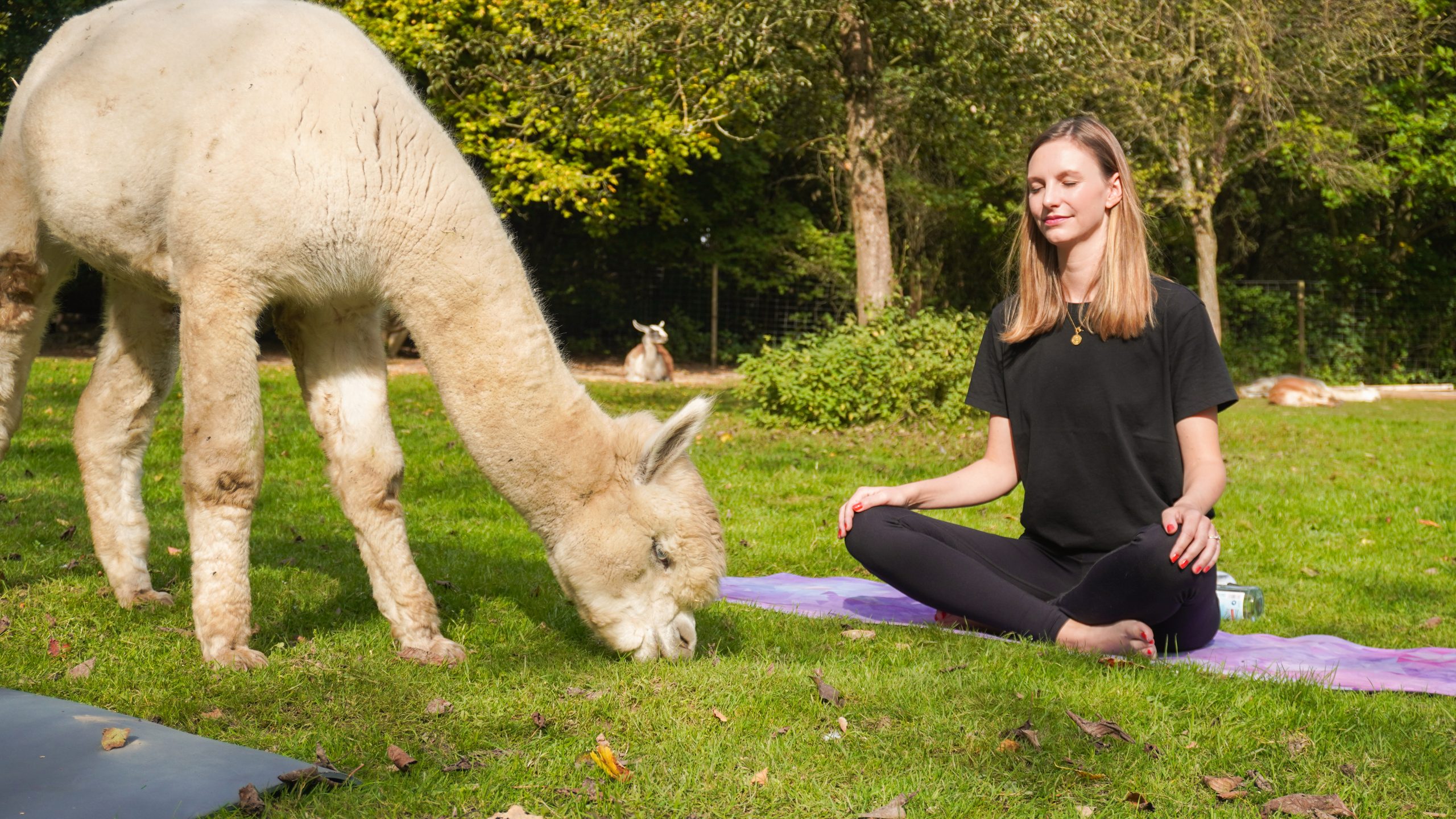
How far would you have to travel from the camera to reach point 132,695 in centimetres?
351

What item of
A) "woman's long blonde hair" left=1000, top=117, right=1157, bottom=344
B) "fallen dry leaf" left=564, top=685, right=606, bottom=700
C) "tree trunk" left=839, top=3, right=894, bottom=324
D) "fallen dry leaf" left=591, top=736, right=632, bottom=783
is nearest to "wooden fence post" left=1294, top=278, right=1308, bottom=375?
"tree trunk" left=839, top=3, right=894, bottom=324

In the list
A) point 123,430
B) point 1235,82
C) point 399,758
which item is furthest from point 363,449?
point 1235,82

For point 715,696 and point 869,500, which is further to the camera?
point 869,500

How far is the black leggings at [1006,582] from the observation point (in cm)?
408

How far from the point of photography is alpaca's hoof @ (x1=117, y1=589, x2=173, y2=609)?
180 inches

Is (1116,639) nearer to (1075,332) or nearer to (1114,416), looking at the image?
(1114,416)

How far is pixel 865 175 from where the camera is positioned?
13.4 meters

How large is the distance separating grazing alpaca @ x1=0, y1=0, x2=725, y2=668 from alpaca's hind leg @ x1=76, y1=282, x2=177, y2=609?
0.60m

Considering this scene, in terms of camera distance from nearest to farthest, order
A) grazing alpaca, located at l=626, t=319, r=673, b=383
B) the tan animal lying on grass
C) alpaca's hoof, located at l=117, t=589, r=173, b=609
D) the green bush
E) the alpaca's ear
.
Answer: the alpaca's ear, alpaca's hoof, located at l=117, t=589, r=173, b=609, the green bush, the tan animal lying on grass, grazing alpaca, located at l=626, t=319, r=673, b=383

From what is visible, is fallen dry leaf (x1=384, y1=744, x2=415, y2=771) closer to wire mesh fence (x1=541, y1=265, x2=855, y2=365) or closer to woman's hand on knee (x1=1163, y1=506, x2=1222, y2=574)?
woman's hand on knee (x1=1163, y1=506, x2=1222, y2=574)

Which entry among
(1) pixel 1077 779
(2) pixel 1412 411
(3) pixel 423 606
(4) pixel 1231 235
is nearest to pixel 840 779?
(1) pixel 1077 779

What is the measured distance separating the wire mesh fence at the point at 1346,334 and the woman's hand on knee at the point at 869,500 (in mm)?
18865

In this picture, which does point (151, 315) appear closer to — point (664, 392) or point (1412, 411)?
point (664, 392)

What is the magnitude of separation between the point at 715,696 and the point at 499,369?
1239 millimetres
